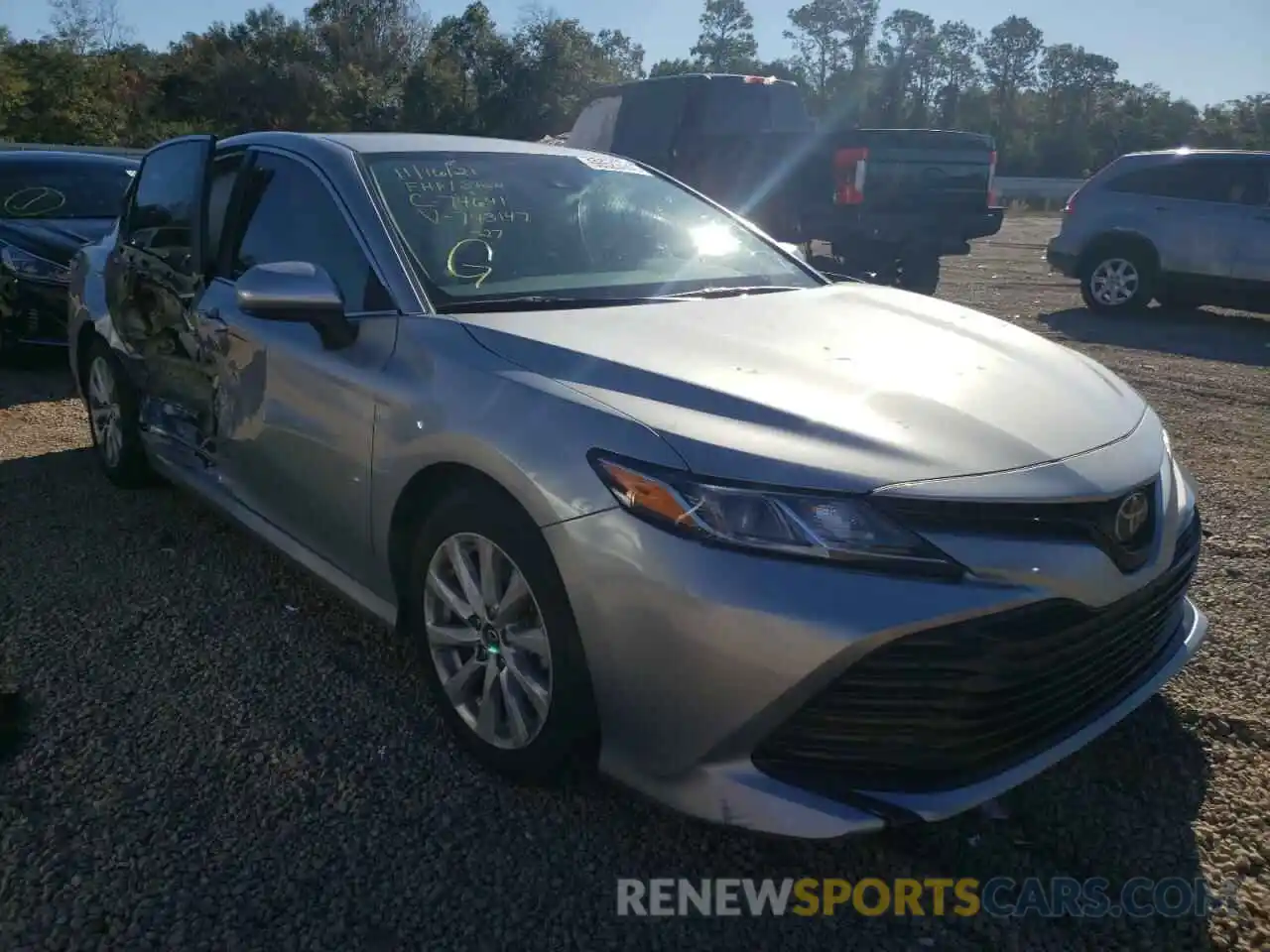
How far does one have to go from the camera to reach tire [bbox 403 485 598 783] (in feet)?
7.53

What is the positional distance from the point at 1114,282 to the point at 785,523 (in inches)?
387

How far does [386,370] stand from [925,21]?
95.1 meters

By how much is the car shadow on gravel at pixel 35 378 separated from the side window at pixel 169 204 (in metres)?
2.42

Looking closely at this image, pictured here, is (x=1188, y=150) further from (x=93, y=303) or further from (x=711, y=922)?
(x=711, y=922)

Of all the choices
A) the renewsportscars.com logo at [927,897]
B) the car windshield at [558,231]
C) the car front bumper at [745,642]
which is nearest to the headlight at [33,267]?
the car windshield at [558,231]

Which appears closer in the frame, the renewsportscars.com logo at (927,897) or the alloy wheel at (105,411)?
the renewsportscars.com logo at (927,897)

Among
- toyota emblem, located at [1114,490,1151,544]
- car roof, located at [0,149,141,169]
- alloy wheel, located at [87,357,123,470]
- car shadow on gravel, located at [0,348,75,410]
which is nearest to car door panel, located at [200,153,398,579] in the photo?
alloy wheel, located at [87,357,123,470]

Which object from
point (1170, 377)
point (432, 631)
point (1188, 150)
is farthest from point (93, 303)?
point (1188, 150)

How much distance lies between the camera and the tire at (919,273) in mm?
9578

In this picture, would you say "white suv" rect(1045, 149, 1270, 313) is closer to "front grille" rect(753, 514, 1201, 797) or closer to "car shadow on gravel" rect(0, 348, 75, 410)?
Result: "front grille" rect(753, 514, 1201, 797)

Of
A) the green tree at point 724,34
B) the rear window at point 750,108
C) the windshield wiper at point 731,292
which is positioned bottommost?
the windshield wiper at point 731,292

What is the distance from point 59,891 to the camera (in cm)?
221

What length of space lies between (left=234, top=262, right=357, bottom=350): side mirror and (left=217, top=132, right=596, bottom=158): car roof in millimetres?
669

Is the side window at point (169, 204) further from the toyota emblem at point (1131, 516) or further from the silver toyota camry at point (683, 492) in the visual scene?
the toyota emblem at point (1131, 516)
